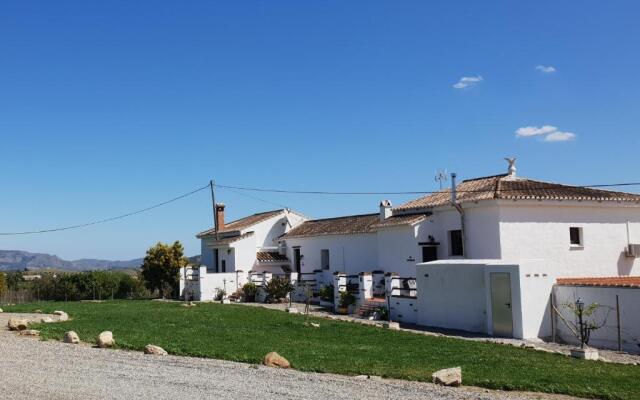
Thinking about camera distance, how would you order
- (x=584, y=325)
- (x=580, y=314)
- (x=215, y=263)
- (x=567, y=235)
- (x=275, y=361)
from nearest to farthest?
1. (x=275, y=361)
2. (x=580, y=314)
3. (x=584, y=325)
4. (x=567, y=235)
5. (x=215, y=263)

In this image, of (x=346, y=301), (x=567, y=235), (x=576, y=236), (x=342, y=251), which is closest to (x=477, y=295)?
(x=567, y=235)

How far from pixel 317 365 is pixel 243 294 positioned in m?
21.7

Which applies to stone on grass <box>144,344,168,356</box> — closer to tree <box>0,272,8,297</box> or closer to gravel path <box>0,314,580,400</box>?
gravel path <box>0,314,580,400</box>

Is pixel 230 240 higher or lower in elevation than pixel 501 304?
higher

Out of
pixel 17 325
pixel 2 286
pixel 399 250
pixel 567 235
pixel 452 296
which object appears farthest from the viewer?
pixel 2 286

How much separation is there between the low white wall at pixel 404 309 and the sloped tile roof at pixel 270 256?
1614cm

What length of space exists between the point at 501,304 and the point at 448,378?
849 centimetres

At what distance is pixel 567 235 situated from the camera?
23719 mm

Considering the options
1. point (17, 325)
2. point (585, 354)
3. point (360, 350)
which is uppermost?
point (17, 325)

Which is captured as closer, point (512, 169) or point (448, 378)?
point (448, 378)

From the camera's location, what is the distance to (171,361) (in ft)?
40.6

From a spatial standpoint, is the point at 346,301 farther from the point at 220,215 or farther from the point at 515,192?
the point at 220,215

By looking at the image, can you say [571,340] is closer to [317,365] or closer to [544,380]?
[544,380]

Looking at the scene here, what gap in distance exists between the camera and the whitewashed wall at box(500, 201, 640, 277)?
2278 centimetres
